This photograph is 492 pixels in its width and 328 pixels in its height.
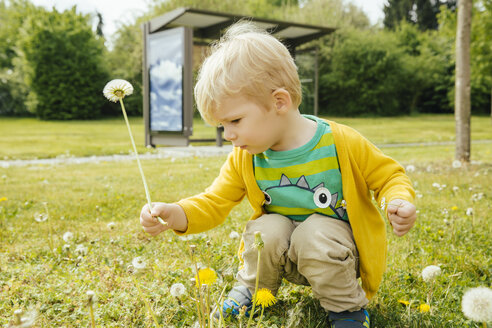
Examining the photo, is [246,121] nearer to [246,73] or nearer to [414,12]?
[246,73]

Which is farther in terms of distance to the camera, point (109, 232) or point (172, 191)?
point (172, 191)

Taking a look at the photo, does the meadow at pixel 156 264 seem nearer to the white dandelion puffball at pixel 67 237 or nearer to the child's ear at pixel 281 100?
the white dandelion puffball at pixel 67 237

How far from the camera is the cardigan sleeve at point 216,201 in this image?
1747 millimetres

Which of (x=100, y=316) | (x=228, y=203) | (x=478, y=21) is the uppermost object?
(x=478, y=21)

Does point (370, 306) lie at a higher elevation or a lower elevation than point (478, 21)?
lower

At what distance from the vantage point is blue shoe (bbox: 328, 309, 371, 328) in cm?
159

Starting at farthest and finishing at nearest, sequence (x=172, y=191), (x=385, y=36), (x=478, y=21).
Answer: (x=385, y=36)
(x=478, y=21)
(x=172, y=191)

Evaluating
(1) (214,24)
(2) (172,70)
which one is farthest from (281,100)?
(1) (214,24)

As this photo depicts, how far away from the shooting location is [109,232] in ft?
9.38

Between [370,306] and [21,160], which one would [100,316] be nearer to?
[370,306]

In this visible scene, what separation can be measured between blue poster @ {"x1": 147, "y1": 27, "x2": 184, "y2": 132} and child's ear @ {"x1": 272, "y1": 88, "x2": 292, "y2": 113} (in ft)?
23.9

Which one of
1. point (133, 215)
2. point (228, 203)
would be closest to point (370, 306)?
point (228, 203)

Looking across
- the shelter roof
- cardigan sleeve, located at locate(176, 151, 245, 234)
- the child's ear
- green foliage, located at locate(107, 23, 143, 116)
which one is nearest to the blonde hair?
the child's ear

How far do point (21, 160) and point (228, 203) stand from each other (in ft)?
22.3
